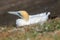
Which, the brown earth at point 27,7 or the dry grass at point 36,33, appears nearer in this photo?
the dry grass at point 36,33

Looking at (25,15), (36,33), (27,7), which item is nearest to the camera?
(36,33)

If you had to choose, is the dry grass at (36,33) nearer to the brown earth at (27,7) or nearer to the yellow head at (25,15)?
the yellow head at (25,15)

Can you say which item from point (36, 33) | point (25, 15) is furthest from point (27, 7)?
point (36, 33)

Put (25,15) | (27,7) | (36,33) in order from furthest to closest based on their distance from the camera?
(27,7)
(25,15)
(36,33)

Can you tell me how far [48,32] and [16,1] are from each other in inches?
151

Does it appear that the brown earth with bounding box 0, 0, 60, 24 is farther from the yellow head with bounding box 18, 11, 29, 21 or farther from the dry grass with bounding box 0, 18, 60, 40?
the dry grass with bounding box 0, 18, 60, 40

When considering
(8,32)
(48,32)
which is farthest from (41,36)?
(8,32)

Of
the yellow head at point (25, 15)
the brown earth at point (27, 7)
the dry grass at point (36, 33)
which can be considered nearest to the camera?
the dry grass at point (36, 33)

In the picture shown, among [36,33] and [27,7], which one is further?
[27,7]

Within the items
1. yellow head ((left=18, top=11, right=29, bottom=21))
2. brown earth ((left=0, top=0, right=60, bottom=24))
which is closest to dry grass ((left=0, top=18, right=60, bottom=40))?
yellow head ((left=18, top=11, right=29, bottom=21))

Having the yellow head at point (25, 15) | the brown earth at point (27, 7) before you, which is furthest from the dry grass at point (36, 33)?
the brown earth at point (27, 7)

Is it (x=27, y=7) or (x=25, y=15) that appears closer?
(x=25, y=15)

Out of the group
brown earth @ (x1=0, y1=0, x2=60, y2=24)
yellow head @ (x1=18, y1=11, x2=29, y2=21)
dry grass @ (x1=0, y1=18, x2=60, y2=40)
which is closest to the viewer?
dry grass @ (x1=0, y1=18, x2=60, y2=40)

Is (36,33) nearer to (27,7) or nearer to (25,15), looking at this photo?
(25,15)
